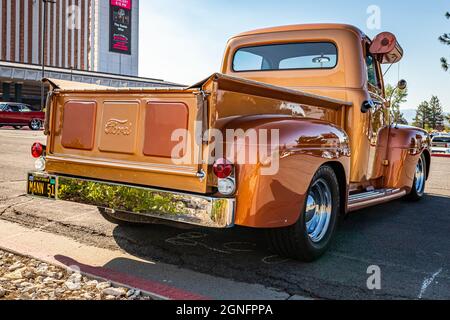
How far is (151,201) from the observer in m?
3.03

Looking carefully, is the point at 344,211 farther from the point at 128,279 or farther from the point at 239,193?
the point at 128,279

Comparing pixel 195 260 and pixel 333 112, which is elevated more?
pixel 333 112

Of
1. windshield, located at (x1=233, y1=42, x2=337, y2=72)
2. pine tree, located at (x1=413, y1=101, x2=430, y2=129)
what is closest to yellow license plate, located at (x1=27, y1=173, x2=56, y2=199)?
windshield, located at (x1=233, y1=42, x2=337, y2=72)

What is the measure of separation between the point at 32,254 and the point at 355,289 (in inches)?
98.9

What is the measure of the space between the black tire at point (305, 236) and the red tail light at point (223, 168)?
73cm

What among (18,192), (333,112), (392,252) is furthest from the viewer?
(18,192)

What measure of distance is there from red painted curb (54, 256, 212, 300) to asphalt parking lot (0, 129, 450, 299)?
41cm

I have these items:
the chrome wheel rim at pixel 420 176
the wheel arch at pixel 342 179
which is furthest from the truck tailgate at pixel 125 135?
the chrome wheel rim at pixel 420 176

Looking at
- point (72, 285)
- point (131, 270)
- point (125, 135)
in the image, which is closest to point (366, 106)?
point (125, 135)

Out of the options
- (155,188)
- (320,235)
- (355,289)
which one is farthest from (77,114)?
(355,289)

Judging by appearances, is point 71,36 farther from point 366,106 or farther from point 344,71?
point 366,106

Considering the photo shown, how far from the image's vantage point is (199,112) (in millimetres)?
2877

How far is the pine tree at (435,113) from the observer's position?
286 feet

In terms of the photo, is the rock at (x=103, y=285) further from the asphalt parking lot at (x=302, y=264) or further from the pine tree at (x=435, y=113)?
the pine tree at (x=435, y=113)
